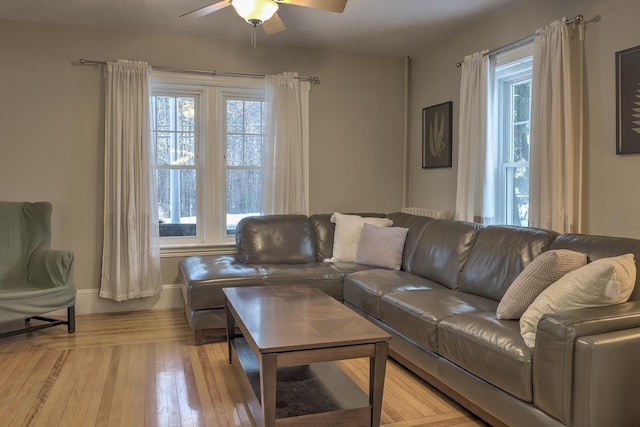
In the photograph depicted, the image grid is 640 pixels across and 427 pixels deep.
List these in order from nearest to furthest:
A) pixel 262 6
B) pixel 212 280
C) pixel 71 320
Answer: pixel 262 6 → pixel 212 280 → pixel 71 320

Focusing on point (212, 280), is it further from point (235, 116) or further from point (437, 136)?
point (437, 136)

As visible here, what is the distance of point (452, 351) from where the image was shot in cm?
241

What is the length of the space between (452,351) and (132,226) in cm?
294

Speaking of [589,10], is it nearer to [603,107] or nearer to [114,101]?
[603,107]

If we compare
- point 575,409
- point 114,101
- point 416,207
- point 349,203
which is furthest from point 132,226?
point 575,409

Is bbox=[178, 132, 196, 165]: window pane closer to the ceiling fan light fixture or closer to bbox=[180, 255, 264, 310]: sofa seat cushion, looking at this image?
bbox=[180, 255, 264, 310]: sofa seat cushion

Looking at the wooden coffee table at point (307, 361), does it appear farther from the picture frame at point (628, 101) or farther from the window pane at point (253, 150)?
the window pane at point (253, 150)

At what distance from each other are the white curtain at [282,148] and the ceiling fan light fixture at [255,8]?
6.38 feet

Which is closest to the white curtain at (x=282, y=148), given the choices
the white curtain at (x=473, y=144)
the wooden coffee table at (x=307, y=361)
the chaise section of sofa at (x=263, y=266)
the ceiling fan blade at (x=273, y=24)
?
the chaise section of sofa at (x=263, y=266)

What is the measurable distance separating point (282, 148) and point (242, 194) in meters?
0.61

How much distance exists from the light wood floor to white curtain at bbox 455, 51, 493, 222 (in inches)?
62.2

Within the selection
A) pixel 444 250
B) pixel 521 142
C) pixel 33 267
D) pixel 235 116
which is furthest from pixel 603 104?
pixel 33 267

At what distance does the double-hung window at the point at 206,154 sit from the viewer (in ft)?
14.9

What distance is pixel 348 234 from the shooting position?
171 inches
